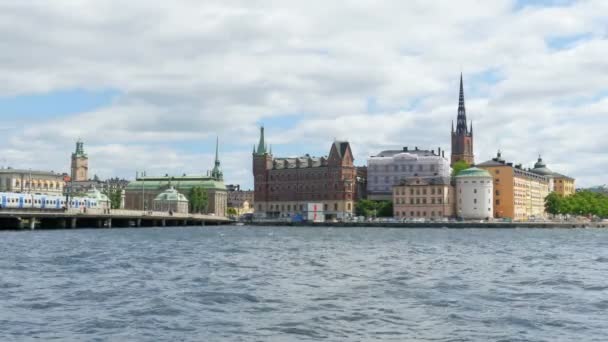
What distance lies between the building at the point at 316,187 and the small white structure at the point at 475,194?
2954 centimetres

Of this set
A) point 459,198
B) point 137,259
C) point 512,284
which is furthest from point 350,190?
point 512,284

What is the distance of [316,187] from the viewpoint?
191m

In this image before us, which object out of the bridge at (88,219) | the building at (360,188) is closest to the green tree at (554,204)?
the building at (360,188)

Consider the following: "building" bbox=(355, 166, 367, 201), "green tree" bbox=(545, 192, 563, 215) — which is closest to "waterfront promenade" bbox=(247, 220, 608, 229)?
"green tree" bbox=(545, 192, 563, 215)

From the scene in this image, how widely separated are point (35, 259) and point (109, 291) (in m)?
18.0

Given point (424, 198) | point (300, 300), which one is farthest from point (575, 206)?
point (300, 300)

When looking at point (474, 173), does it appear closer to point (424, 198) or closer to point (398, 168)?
point (424, 198)

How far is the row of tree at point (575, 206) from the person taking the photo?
180 metres

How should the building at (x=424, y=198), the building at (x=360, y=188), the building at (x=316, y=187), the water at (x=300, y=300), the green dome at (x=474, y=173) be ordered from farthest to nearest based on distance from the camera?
the building at (x=360, y=188) → the building at (x=316, y=187) → the building at (x=424, y=198) → the green dome at (x=474, y=173) → the water at (x=300, y=300)

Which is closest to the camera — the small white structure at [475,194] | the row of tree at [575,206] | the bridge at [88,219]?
the bridge at [88,219]

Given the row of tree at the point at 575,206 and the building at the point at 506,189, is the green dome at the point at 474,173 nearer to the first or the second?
the building at the point at 506,189

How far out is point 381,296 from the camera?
29.0 metres

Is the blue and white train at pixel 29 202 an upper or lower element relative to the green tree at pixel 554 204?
lower

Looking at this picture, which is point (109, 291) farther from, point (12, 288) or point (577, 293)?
point (577, 293)
